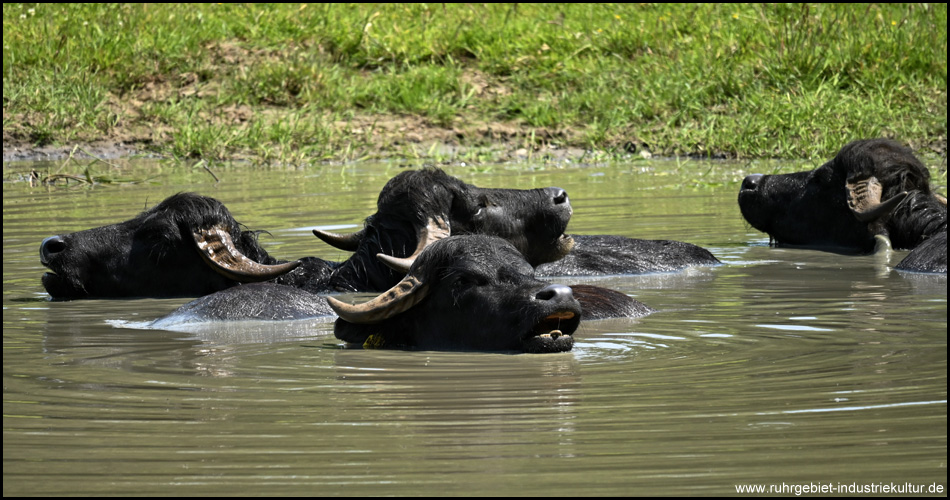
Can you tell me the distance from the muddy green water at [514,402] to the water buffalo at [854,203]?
130 cm

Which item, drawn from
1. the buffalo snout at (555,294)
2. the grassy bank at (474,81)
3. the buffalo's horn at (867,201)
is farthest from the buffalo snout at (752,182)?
the buffalo snout at (555,294)

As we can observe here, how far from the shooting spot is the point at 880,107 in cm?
1614

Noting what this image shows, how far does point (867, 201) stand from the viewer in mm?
10000

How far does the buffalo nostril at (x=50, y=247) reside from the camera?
8.46 metres

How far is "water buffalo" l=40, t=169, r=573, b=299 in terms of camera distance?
8195 mm

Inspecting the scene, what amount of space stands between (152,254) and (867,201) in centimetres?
495

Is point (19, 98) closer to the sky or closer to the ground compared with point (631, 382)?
closer to the sky

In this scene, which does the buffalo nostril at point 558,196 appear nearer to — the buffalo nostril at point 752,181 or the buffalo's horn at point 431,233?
the buffalo's horn at point 431,233

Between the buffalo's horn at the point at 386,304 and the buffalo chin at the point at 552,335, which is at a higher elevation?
the buffalo's horn at the point at 386,304

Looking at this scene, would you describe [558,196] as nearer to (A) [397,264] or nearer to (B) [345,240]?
(B) [345,240]

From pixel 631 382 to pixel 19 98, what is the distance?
45.2 ft

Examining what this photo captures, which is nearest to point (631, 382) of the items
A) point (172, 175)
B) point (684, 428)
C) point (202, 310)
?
point (684, 428)

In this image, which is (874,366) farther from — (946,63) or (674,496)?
(946,63)

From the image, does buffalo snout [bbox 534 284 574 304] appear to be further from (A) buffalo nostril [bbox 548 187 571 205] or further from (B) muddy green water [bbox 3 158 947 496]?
(A) buffalo nostril [bbox 548 187 571 205]
